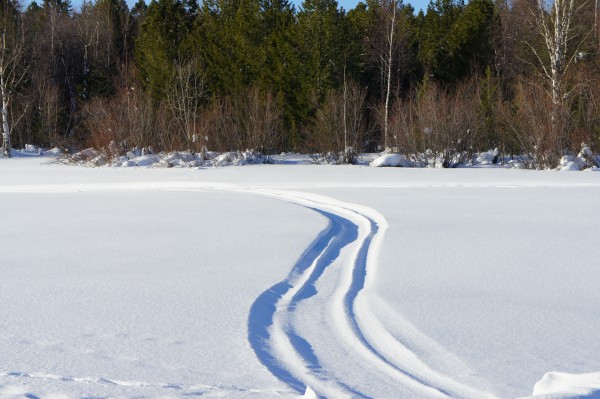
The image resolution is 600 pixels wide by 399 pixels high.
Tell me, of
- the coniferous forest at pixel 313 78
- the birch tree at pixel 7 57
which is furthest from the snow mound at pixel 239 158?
the birch tree at pixel 7 57

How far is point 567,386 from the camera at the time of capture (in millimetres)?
2562

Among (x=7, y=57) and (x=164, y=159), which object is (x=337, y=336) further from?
(x=7, y=57)

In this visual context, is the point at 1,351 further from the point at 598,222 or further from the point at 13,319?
the point at 598,222

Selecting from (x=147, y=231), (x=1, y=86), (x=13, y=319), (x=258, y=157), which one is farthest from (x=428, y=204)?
(x=1, y=86)

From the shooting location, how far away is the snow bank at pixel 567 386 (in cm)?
239

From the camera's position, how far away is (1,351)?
10.5ft

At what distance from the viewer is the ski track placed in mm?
2822

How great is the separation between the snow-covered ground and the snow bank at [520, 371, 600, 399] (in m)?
0.01

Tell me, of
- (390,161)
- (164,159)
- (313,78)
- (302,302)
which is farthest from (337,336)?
(313,78)

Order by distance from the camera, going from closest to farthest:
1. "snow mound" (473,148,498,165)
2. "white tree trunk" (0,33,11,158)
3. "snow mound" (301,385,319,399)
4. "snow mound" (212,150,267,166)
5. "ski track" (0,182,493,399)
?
1. "snow mound" (301,385,319,399)
2. "ski track" (0,182,493,399)
3. "snow mound" (473,148,498,165)
4. "snow mound" (212,150,267,166)
5. "white tree trunk" (0,33,11,158)

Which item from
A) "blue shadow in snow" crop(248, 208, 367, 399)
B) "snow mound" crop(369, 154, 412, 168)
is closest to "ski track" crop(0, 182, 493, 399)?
"blue shadow in snow" crop(248, 208, 367, 399)

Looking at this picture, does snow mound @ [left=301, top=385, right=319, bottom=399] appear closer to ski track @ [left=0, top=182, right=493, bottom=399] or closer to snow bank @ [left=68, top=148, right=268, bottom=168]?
ski track @ [left=0, top=182, right=493, bottom=399]

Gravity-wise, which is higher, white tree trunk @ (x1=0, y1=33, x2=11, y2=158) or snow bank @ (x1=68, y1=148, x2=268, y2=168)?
white tree trunk @ (x1=0, y1=33, x2=11, y2=158)

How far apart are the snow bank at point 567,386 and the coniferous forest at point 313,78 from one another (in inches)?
600
